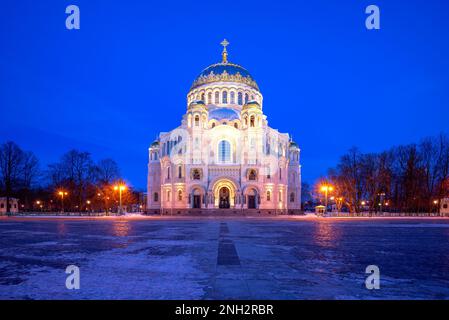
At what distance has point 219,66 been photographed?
74562 millimetres

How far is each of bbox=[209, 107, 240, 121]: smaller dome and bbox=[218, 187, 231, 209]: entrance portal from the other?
13.5 m

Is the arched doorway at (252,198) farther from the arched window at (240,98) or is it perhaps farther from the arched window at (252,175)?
the arched window at (240,98)

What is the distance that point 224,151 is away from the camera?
205 ft

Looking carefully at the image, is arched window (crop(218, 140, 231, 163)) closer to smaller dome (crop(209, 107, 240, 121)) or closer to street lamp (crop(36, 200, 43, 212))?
smaller dome (crop(209, 107, 240, 121))

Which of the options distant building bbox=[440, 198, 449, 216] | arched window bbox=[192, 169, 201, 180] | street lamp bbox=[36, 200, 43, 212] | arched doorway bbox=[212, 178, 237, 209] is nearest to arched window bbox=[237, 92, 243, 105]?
arched window bbox=[192, 169, 201, 180]

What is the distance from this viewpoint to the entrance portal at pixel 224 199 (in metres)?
60.6

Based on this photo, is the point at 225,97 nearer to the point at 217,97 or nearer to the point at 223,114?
the point at 217,97

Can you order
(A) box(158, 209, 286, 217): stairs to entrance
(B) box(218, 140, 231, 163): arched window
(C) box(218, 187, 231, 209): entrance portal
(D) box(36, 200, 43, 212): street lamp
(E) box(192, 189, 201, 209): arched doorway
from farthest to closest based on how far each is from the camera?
(D) box(36, 200, 43, 212): street lamp < (B) box(218, 140, 231, 163): arched window < (E) box(192, 189, 201, 209): arched doorway < (C) box(218, 187, 231, 209): entrance portal < (A) box(158, 209, 286, 217): stairs to entrance

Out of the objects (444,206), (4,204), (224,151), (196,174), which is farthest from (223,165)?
(4,204)

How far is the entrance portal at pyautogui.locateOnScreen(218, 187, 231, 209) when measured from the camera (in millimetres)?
60562

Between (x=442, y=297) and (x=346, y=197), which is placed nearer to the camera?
(x=442, y=297)

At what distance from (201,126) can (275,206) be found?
1891 cm
